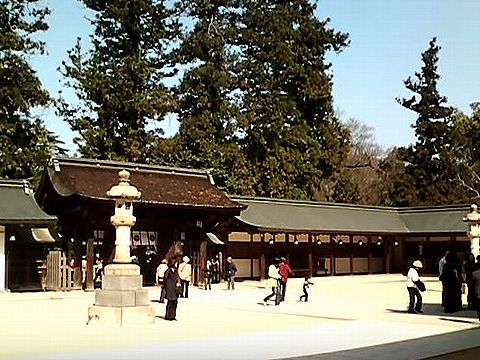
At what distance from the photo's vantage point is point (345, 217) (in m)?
42.2

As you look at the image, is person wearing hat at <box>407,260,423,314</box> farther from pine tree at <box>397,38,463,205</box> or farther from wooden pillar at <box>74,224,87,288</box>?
pine tree at <box>397,38,463,205</box>

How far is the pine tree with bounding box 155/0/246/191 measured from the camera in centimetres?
4600

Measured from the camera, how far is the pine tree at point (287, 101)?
156 ft

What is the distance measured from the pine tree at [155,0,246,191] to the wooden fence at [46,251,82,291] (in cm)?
1760

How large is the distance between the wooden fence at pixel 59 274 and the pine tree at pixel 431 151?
32510 millimetres

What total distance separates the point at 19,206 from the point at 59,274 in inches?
122

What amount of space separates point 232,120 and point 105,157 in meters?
9.16

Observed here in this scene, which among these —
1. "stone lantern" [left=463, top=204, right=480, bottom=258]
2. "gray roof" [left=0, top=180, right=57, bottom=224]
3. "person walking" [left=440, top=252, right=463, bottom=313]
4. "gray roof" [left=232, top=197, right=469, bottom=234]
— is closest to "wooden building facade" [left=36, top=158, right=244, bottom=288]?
"gray roof" [left=0, top=180, right=57, bottom=224]

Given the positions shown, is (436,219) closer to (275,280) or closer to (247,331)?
(275,280)

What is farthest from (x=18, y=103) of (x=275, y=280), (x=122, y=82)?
(x=275, y=280)

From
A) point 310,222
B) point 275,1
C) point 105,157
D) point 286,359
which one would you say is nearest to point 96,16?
point 105,157

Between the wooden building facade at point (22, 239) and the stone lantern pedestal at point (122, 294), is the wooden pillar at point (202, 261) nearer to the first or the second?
the wooden building facade at point (22, 239)

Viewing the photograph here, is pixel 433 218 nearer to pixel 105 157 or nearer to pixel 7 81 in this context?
pixel 105 157

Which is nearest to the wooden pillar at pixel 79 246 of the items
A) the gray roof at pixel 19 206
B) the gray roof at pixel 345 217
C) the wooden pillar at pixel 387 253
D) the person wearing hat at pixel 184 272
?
the gray roof at pixel 19 206
